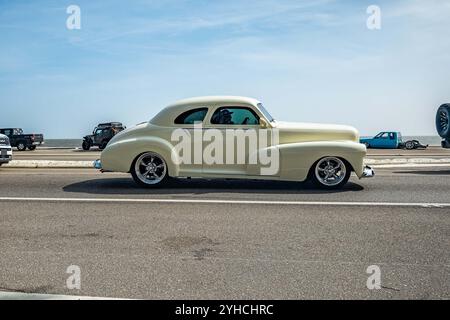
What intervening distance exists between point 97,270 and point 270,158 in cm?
498

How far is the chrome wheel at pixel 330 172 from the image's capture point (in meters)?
8.46

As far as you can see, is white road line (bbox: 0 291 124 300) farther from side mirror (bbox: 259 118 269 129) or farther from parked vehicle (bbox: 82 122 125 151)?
parked vehicle (bbox: 82 122 125 151)

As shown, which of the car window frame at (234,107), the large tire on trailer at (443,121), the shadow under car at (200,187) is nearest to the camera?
the shadow under car at (200,187)

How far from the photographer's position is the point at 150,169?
344 inches

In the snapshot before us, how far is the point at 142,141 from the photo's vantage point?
8.61m

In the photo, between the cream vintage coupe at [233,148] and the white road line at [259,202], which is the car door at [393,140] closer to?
the cream vintage coupe at [233,148]

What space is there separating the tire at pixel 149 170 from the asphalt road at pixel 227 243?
419mm

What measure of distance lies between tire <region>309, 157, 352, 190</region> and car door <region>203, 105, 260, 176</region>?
1325 mm

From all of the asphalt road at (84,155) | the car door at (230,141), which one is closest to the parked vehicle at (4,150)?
the asphalt road at (84,155)

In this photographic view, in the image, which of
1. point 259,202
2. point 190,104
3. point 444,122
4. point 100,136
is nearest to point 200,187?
point 190,104

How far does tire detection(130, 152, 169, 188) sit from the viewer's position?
8688mm
